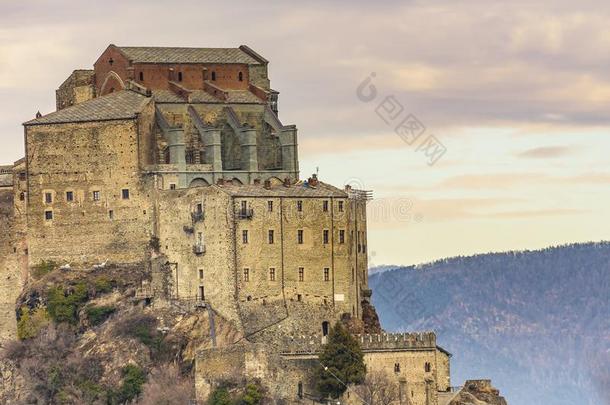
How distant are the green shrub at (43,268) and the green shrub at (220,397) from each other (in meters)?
19.4

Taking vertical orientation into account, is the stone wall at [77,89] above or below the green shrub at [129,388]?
above

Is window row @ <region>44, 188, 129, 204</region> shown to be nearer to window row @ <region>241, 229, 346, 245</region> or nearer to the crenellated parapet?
window row @ <region>241, 229, 346, 245</region>

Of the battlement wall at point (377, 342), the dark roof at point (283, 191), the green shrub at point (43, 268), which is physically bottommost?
the battlement wall at point (377, 342)

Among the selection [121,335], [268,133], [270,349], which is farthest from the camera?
[268,133]

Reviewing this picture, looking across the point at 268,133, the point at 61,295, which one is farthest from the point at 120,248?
the point at 268,133

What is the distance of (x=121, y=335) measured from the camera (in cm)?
13262

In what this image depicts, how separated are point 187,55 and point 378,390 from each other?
106 ft

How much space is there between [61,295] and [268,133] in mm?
17781

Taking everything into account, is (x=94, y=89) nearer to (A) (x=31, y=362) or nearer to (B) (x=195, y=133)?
(B) (x=195, y=133)

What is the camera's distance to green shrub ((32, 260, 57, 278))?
137500 millimetres

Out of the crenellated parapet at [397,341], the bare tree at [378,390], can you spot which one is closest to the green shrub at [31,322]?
the crenellated parapet at [397,341]

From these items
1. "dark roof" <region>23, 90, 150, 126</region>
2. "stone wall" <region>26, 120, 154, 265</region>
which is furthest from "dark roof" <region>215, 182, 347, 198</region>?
"dark roof" <region>23, 90, 150, 126</region>

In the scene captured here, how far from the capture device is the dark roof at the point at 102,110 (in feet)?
445

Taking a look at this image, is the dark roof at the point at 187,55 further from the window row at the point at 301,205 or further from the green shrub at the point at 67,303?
the window row at the point at 301,205
